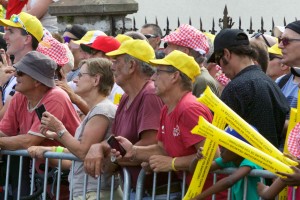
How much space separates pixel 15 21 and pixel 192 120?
3.33 m

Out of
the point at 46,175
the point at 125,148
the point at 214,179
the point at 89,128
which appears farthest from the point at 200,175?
the point at 46,175

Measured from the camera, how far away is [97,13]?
15023 millimetres

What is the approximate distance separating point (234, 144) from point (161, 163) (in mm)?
1122

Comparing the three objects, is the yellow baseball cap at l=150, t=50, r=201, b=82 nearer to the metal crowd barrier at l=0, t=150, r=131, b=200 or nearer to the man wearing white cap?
the metal crowd barrier at l=0, t=150, r=131, b=200

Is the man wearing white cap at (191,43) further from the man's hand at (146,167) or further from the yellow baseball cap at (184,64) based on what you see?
the man's hand at (146,167)

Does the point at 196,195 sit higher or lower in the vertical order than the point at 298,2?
higher

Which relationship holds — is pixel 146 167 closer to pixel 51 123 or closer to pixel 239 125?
pixel 51 123

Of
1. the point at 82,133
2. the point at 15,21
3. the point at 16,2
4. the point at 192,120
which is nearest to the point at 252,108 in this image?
the point at 192,120

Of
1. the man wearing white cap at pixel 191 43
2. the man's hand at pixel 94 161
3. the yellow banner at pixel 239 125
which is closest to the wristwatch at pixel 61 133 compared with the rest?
the man's hand at pixel 94 161

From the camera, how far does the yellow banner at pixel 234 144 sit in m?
7.32

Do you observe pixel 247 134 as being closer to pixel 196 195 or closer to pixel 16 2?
pixel 196 195

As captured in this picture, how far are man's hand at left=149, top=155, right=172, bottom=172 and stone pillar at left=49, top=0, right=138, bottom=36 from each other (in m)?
6.62

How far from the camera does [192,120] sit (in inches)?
327

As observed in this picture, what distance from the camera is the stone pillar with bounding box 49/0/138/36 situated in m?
14.9
